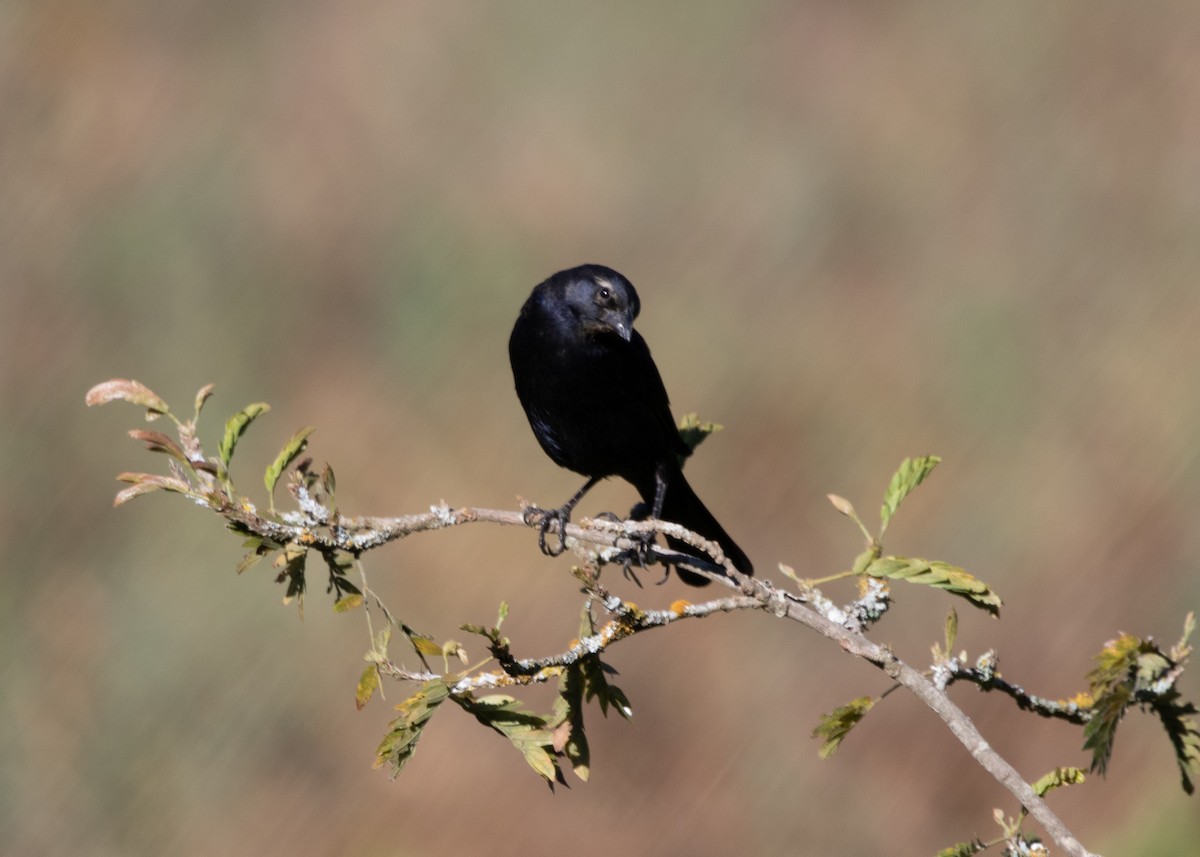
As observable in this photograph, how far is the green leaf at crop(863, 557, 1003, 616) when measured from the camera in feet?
6.07

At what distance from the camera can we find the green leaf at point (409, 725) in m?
1.78

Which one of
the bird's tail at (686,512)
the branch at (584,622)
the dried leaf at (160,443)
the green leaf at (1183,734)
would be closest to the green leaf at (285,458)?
the branch at (584,622)

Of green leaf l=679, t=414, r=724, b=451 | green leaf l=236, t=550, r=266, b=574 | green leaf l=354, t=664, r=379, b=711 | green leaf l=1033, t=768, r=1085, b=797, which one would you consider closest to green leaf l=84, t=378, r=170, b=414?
green leaf l=236, t=550, r=266, b=574

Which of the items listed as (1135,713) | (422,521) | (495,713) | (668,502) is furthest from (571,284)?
(1135,713)

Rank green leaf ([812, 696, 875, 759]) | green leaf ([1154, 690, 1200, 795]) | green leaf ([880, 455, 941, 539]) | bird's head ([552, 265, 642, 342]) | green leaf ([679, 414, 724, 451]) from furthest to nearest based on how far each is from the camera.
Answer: bird's head ([552, 265, 642, 342])
green leaf ([679, 414, 724, 451])
green leaf ([880, 455, 941, 539])
green leaf ([812, 696, 875, 759])
green leaf ([1154, 690, 1200, 795])

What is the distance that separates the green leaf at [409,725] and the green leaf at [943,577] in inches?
28.3

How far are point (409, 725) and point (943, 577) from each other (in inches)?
33.2

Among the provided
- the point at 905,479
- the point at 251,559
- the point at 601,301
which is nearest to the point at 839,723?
the point at 905,479

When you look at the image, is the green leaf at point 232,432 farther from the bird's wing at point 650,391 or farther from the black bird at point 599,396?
the bird's wing at point 650,391

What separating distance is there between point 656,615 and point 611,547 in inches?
18.5

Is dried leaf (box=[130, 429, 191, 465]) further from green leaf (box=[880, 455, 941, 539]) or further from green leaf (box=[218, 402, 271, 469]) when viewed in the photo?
green leaf (box=[880, 455, 941, 539])

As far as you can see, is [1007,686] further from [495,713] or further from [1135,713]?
[1135,713]

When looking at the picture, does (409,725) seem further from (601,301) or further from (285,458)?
(601,301)

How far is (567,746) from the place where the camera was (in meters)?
2.10
